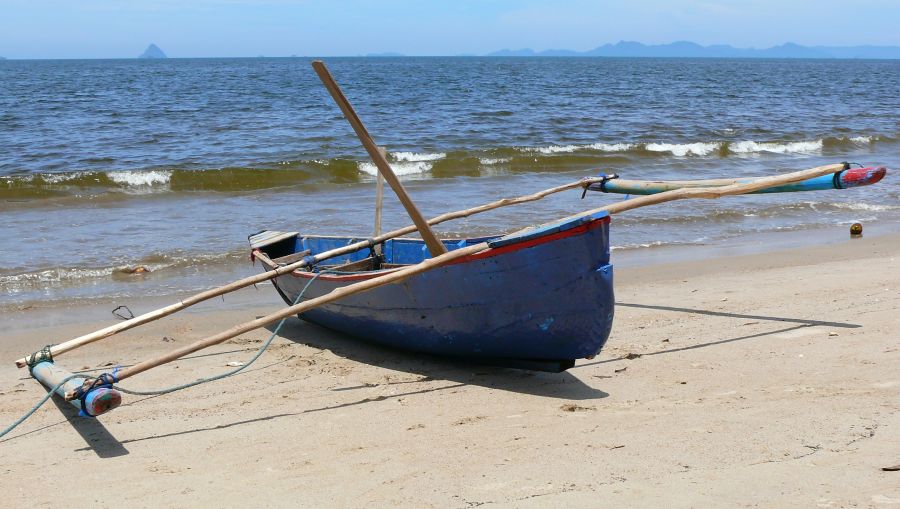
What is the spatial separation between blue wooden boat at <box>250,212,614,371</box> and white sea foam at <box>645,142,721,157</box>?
14.3 metres

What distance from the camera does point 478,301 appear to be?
4.83 meters

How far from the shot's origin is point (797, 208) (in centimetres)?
1125

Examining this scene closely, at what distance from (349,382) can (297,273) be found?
112cm

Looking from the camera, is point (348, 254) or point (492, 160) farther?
point (492, 160)

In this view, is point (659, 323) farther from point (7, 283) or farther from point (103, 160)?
point (103, 160)

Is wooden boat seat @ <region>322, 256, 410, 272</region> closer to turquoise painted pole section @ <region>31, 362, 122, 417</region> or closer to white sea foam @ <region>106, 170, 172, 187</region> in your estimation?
turquoise painted pole section @ <region>31, 362, 122, 417</region>

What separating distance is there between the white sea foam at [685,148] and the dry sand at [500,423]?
41.3 feet

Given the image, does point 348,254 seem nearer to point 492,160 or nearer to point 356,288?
point 356,288

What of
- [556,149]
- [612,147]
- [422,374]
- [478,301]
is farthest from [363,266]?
[612,147]

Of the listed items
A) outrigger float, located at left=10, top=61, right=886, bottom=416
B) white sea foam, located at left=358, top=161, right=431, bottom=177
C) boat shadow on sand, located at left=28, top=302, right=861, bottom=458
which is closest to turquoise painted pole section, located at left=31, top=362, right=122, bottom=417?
outrigger float, located at left=10, top=61, right=886, bottom=416

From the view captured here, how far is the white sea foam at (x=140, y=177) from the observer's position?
13969 millimetres

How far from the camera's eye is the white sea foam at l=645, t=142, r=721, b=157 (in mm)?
18719

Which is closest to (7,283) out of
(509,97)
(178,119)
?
(178,119)

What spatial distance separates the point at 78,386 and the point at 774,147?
58.9 ft
